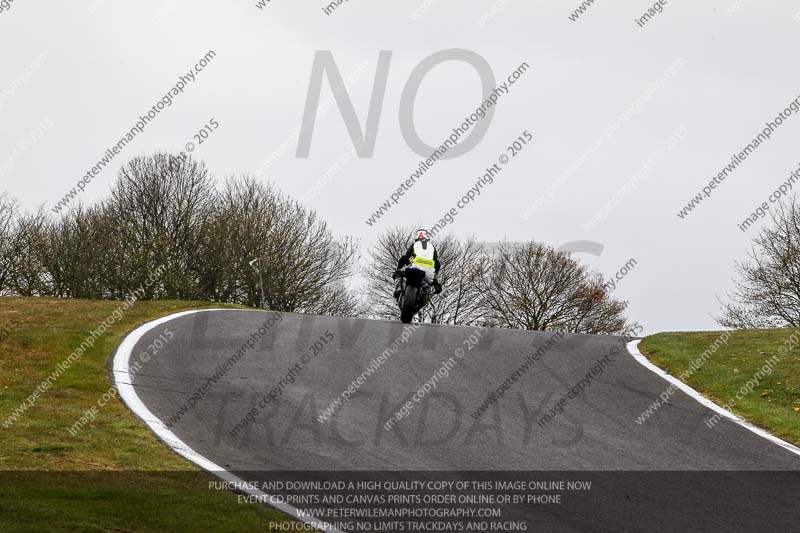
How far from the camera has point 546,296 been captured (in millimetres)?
54906

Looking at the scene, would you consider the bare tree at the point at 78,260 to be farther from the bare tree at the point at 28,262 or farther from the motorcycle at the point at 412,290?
the motorcycle at the point at 412,290

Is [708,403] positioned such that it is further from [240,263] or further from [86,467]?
[240,263]

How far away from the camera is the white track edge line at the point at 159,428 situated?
25.6 ft

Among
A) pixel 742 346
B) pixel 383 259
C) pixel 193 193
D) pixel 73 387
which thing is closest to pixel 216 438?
pixel 73 387

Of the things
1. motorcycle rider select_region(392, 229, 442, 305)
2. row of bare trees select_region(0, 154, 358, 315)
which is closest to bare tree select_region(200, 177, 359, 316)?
row of bare trees select_region(0, 154, 358, 315)

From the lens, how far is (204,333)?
15750 mm

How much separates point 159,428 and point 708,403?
23.5 ft

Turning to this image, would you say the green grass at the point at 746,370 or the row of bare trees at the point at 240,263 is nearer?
the green grass at the point at 746,370

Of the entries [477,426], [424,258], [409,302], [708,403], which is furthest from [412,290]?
[477,426]

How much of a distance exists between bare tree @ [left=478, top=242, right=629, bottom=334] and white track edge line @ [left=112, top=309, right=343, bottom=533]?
4024cm

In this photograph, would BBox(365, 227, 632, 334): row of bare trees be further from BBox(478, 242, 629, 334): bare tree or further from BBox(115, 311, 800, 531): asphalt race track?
BBox(115, 311, 800, 531): asphalt race track

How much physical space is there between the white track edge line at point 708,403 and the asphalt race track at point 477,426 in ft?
0.58

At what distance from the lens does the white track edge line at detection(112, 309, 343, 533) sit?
780cm

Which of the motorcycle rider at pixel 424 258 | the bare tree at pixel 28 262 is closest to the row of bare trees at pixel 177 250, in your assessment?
the bare tree at pixel 28 262
